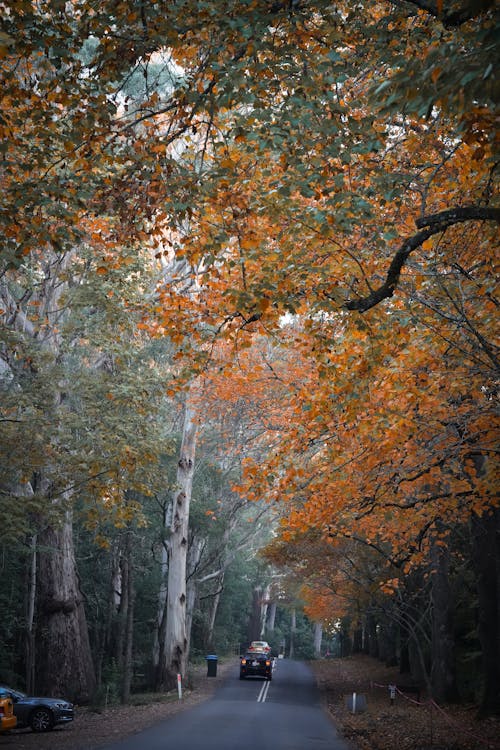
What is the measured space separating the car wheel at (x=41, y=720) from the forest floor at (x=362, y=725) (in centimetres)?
28

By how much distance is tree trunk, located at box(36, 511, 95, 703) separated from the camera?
64.4 ft

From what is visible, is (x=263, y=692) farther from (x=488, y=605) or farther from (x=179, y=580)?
(x=488, y=605)

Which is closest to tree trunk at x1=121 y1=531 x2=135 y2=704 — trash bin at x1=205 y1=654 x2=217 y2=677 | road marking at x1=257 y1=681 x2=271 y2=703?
road marking at x1=257 y1=681 x2=271 y2=703

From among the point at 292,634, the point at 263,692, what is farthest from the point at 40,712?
the point at 292,634

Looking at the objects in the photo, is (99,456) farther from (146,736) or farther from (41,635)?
(41,635)

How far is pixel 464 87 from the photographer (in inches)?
180

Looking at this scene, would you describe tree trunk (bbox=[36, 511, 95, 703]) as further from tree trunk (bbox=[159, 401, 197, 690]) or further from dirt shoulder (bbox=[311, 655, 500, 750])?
dirt shoulder (bbox=[311, 655, 500, 750])

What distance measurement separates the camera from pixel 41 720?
1688 cm

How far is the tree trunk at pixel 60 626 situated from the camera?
19.6 meters

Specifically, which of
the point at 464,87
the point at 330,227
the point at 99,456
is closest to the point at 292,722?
the point at 99,456

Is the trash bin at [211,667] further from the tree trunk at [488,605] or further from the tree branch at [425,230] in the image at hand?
the tree branch at [425,230]

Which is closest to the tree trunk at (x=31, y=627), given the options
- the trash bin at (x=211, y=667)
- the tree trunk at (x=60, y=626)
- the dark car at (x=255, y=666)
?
the tree trunk at (x=60, y=626)

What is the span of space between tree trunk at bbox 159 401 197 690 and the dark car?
384 inches

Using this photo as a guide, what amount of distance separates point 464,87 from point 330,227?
3353 millimetres
